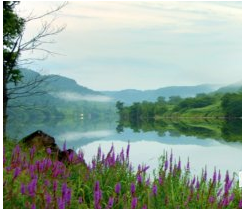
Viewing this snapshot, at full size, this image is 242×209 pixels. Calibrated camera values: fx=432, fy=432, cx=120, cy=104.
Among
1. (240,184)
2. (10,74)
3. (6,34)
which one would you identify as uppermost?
(6,34)

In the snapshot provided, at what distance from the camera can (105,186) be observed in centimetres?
902

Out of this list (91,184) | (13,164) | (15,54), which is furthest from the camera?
(15,54)

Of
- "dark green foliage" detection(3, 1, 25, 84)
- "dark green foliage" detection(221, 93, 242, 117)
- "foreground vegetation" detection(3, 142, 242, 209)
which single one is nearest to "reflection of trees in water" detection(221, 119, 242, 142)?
"dark green foliage" detection(3, 1, 25, 84)

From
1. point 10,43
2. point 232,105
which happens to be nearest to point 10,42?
point 10,43

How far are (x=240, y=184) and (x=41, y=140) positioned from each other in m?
8.29

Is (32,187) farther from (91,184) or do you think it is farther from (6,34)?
(6,34)

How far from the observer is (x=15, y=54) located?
21906 mm

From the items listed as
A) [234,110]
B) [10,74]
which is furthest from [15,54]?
[234,110]

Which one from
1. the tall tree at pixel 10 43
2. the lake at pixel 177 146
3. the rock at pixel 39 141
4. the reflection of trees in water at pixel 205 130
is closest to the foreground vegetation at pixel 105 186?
the lake at pixel 177 146

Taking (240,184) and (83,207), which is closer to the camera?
(83,207)

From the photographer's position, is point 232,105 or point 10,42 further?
point 232,105

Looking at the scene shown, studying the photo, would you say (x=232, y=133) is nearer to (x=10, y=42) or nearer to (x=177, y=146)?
(x=177, y=146)

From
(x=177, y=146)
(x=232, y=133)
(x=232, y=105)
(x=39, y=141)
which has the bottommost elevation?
(x=177, y=146)

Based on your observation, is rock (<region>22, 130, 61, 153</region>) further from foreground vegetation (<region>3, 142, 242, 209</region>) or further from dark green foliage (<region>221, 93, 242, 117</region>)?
dark green foliage (<region>221, 93, 242, 117</region>)
